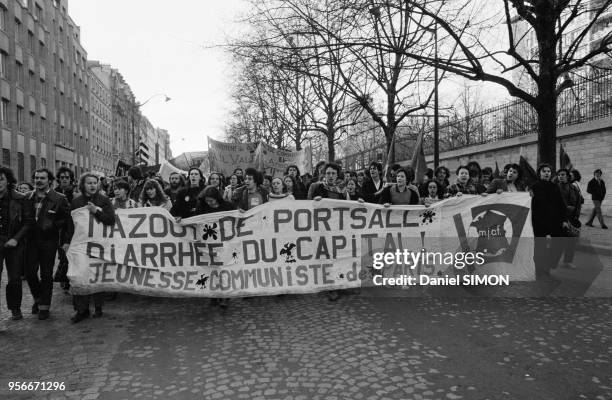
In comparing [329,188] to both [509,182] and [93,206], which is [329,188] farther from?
[93,206]

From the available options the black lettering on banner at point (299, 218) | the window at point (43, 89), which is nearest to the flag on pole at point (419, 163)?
the black lettering on banner at point (299, 218)

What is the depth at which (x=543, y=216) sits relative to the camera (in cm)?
758

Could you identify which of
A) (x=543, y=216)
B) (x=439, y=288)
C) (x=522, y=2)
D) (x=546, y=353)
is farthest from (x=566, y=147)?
(x=546, y=353)

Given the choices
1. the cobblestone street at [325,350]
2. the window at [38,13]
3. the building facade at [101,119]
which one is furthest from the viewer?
the building facade at [101,119]

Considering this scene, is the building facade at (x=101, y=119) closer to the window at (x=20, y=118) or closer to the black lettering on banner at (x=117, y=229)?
the window at (x=20, y=118)

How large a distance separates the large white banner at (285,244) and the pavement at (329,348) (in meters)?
0.34

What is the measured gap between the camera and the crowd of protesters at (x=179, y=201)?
222 inches

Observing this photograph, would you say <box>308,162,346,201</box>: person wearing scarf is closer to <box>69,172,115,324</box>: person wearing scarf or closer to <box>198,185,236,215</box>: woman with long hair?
<box>198,185,236,215</box>: woman with long hair

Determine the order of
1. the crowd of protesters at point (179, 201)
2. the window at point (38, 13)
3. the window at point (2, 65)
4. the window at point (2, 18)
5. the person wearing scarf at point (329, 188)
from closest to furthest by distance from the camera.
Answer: the crowd of protesters at point (179, 201) → the person wearing scarf at point (329, 188) → the window at point (2, 18) → the window at point (2, 65) → the window at point (38, 13)

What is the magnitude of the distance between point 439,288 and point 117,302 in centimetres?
425

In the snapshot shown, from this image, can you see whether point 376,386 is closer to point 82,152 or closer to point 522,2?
point 522,2

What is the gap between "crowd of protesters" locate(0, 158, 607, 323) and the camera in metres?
5.65

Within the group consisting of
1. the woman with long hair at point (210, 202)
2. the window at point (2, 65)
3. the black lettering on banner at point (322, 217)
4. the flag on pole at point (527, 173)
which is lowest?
the black lettering on banner at point (322, 217)

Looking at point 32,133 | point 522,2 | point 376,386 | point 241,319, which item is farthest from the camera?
point 32,133
